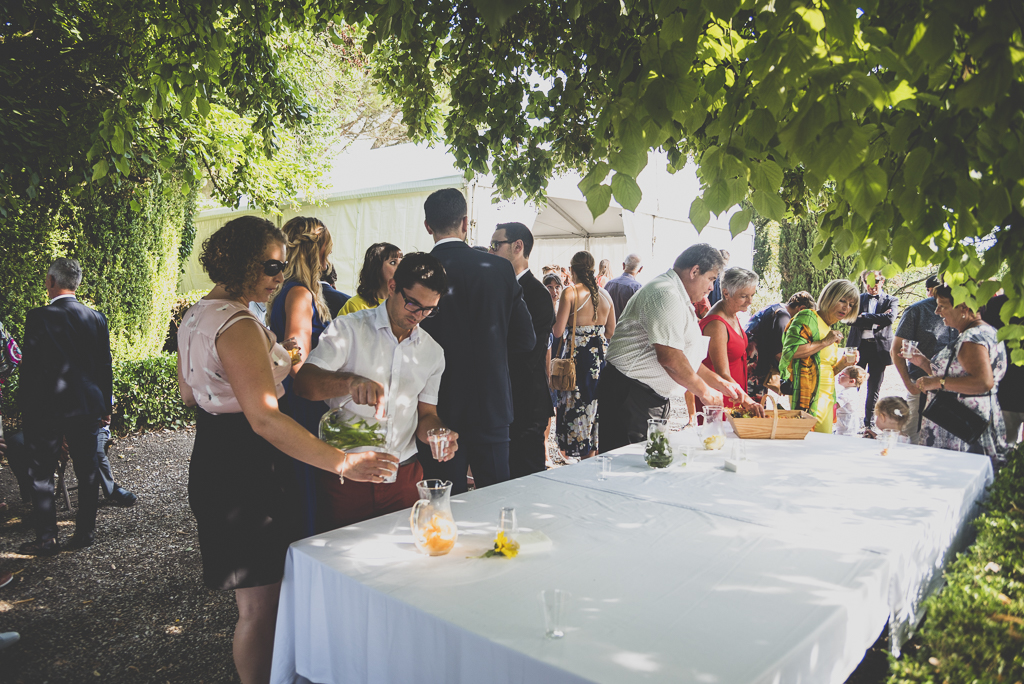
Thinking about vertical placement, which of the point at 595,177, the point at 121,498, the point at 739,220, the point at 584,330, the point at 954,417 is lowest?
the point at 121,498

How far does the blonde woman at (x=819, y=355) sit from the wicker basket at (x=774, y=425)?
2.78ft

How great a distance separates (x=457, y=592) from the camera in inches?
63.8

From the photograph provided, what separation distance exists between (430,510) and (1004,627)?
1.56 meters

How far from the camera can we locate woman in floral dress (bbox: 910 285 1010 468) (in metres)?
3.89

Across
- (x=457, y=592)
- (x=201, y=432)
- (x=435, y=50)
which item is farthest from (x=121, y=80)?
(x=457, y=592)

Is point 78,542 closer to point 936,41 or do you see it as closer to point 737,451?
point 737,451

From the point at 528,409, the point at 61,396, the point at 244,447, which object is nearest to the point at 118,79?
the point at 61,396

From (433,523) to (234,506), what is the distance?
0.62m

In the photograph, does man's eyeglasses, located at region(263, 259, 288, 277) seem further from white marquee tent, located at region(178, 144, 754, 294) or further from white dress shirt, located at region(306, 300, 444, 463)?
white marquee tent, located at region(178, 144, 754, 294)

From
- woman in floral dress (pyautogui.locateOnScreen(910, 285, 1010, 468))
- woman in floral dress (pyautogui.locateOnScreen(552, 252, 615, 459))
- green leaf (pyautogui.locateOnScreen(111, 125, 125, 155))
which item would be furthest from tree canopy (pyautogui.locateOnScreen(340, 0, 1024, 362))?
woman in floral dress (pyautogui.locateOnScreen(552, 252, 615, 459))

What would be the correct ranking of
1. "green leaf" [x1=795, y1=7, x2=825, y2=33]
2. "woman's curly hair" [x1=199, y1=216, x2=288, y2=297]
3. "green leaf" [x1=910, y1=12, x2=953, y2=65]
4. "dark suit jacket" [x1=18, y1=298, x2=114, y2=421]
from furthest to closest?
1. "dark suit jacket" [x1=18, y1=298, x2=114, y2=421]
2. "woman's curly hair" [x1=199, y1=216, x2=288, y2=297]
3. "green leaf" [x1=795, y1=7, x2=825, y2=33]
4. "green leaf" [x1=910, y1=12, x2=953, y2=65]

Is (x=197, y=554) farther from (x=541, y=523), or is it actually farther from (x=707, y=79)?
(x=707, y=79)

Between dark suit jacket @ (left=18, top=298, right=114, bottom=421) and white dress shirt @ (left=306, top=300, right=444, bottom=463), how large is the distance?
8.67ft

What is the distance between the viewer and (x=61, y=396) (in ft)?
13.2
